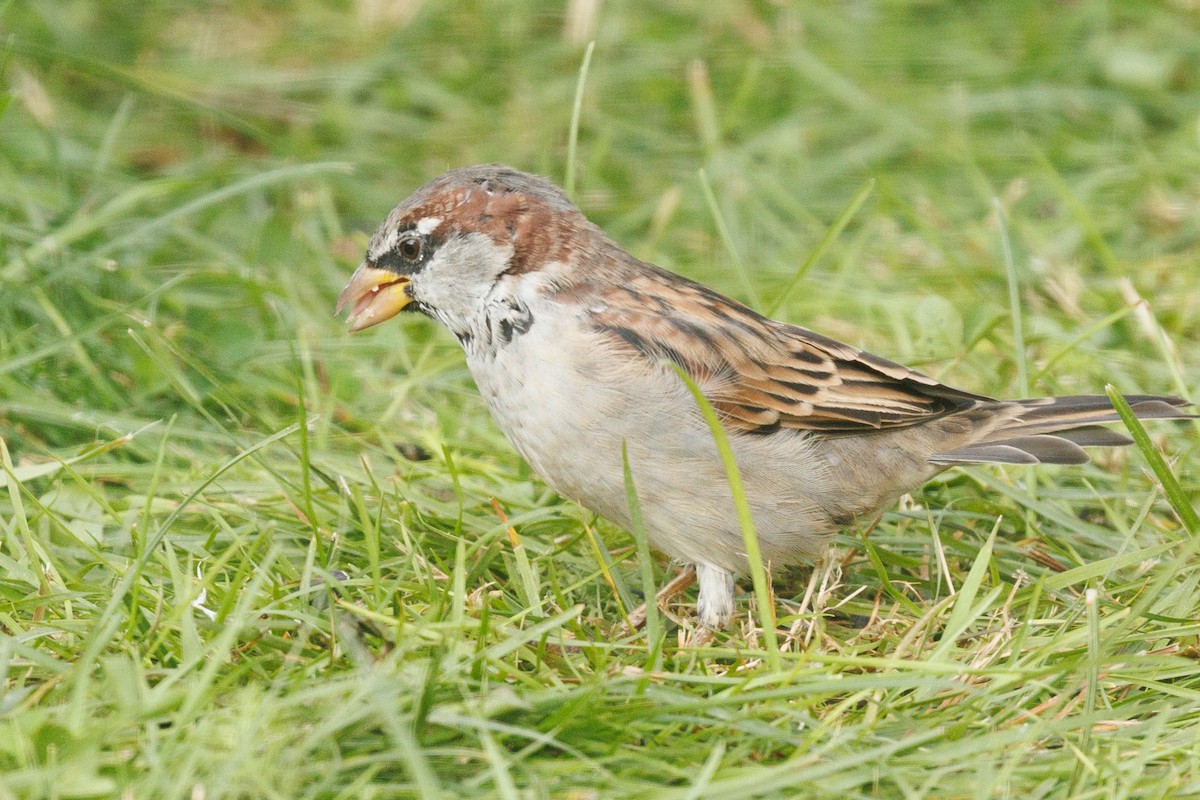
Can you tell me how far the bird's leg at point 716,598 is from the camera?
11.5 feet

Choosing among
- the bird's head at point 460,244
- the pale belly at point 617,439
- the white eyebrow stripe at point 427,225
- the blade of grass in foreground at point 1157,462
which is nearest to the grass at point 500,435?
the blade of grass in foreground at point 1157,462

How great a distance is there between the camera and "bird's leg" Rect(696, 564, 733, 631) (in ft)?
11.5

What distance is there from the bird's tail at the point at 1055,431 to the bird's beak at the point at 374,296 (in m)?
1.43

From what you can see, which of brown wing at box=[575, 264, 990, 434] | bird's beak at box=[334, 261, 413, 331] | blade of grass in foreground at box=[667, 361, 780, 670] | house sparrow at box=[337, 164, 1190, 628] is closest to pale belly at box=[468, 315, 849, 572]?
house sparrow at box=[337, 164, 1190, 628]

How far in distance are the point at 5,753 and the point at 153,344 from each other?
1.76 meters

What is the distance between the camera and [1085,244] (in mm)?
5723

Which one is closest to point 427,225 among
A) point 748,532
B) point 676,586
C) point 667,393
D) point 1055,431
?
point 667,393

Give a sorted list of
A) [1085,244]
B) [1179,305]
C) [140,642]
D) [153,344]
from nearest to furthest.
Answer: [140,642] < [153,344] < [1179,305] < [1085,244]

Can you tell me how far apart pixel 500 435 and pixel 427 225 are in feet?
3.12

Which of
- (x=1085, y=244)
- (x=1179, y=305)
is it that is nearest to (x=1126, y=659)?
(x=1179, y=305)

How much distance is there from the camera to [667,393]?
343cm

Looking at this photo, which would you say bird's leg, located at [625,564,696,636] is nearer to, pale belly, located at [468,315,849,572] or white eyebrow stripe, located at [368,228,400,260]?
pale belly, located at [468,315,849,572]

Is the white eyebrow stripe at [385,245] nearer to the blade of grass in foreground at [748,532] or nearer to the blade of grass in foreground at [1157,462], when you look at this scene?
the blade of grass in foreground at [748,532]

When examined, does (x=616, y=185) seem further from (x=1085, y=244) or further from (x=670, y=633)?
(x=670, y=633)
